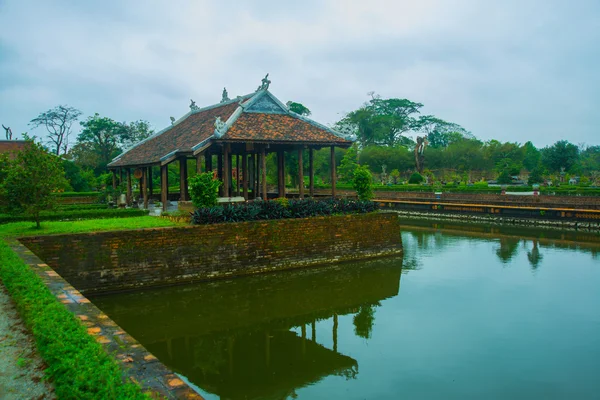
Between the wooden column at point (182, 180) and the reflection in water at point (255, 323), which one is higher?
the wooden column at point (182, 180)

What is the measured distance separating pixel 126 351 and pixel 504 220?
75.6ft

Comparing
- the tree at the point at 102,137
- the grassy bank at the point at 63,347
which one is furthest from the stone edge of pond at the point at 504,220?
the tree at the point at 102,137

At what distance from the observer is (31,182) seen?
1091 centimetres

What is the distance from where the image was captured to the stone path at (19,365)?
143 inches

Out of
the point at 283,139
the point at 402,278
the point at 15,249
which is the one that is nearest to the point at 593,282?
the point at 402,278

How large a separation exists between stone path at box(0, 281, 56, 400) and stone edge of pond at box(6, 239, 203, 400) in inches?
21.3

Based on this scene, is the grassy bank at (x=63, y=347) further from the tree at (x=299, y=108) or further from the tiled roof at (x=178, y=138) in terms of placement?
the tree at (x=299, y=108)

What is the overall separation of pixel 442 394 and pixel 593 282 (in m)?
7.63

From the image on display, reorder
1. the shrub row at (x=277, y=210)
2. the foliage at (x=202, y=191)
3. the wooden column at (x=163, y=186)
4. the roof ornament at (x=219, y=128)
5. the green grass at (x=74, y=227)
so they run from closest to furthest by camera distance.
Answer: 1. the green grass at (x=74, y=227)
2. the shrub row at (x=277, y=210)
3. the foliage at (x=202, y=191)
4. the roof ornament at (x=219, y=128)
5. the wooden column at (x=163, y=186)

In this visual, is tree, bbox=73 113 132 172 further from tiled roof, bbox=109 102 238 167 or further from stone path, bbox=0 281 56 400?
stone path, bbox=0 281 56 400

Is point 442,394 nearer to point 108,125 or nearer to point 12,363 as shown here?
point 12,363

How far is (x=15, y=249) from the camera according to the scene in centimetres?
884

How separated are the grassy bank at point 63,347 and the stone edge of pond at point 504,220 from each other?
17.4m

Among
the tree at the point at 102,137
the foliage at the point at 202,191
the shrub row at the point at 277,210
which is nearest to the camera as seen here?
the shrub row at the point at 277,210
